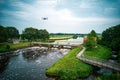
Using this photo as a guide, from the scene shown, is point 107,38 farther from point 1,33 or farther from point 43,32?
point 1,33

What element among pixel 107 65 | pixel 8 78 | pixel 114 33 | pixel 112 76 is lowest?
pixel 8 78

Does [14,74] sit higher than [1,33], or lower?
lower

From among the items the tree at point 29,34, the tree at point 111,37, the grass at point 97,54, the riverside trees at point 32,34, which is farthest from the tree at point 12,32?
the grass at point 97,54

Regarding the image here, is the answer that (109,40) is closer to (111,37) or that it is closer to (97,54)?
(111,37)

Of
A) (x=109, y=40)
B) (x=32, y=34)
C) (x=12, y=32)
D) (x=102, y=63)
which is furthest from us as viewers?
(x=12, y=32)

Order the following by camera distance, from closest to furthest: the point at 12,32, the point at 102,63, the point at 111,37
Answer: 1. the point at 102,63
2. the point at 111,37
3. the point at 12,32

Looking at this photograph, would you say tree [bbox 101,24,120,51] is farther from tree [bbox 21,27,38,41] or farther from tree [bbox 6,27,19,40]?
tree [bbox 6,27,19,40]

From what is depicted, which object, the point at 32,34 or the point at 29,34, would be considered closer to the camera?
the point at 29,34

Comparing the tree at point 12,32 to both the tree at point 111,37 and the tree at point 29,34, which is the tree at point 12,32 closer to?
the tree at point 29,34

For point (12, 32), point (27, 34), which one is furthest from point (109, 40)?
point (12, 32)

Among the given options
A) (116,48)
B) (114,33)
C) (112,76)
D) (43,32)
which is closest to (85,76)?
(112,76)

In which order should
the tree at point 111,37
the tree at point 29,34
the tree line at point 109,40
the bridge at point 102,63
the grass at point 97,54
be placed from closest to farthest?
1. the bridge at point 102,63
2. the grass at point 97,54
3. the tree line at point 109,40
4. the tree at point 111,37
5. the tree at point 29,34
